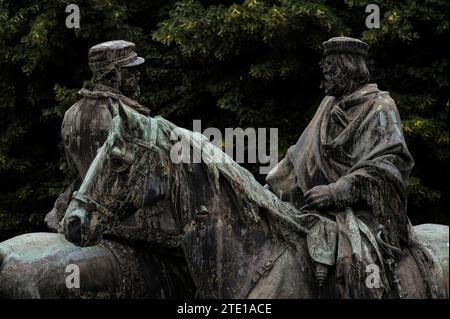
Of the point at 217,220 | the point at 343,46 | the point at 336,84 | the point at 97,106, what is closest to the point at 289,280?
the point at 217,220

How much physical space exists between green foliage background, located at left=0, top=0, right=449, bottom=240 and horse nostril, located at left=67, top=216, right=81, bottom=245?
295 inches

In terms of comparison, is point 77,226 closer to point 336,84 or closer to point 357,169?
point 357,169

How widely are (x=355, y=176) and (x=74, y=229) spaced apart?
196 centimetres

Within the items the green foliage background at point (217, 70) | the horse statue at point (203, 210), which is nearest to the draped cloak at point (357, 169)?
the horse statue at point (203, 210)

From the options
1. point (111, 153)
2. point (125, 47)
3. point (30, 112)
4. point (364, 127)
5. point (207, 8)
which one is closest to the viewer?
point (111, 153)

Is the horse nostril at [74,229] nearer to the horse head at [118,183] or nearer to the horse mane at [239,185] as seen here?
the horse head at [118,183]

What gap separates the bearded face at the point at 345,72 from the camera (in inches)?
365

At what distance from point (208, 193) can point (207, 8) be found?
830 centimetres

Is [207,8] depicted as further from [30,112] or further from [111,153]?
[111,153]

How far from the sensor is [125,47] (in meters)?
10.0

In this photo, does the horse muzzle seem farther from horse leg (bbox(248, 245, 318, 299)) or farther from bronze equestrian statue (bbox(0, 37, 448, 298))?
horse leg (bbox(248, 245, 318, 299))

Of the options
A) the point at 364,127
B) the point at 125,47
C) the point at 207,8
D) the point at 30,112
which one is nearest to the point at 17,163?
the point at 30,112

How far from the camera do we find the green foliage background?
15891 mm

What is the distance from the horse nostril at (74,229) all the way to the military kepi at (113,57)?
2.22 metres
